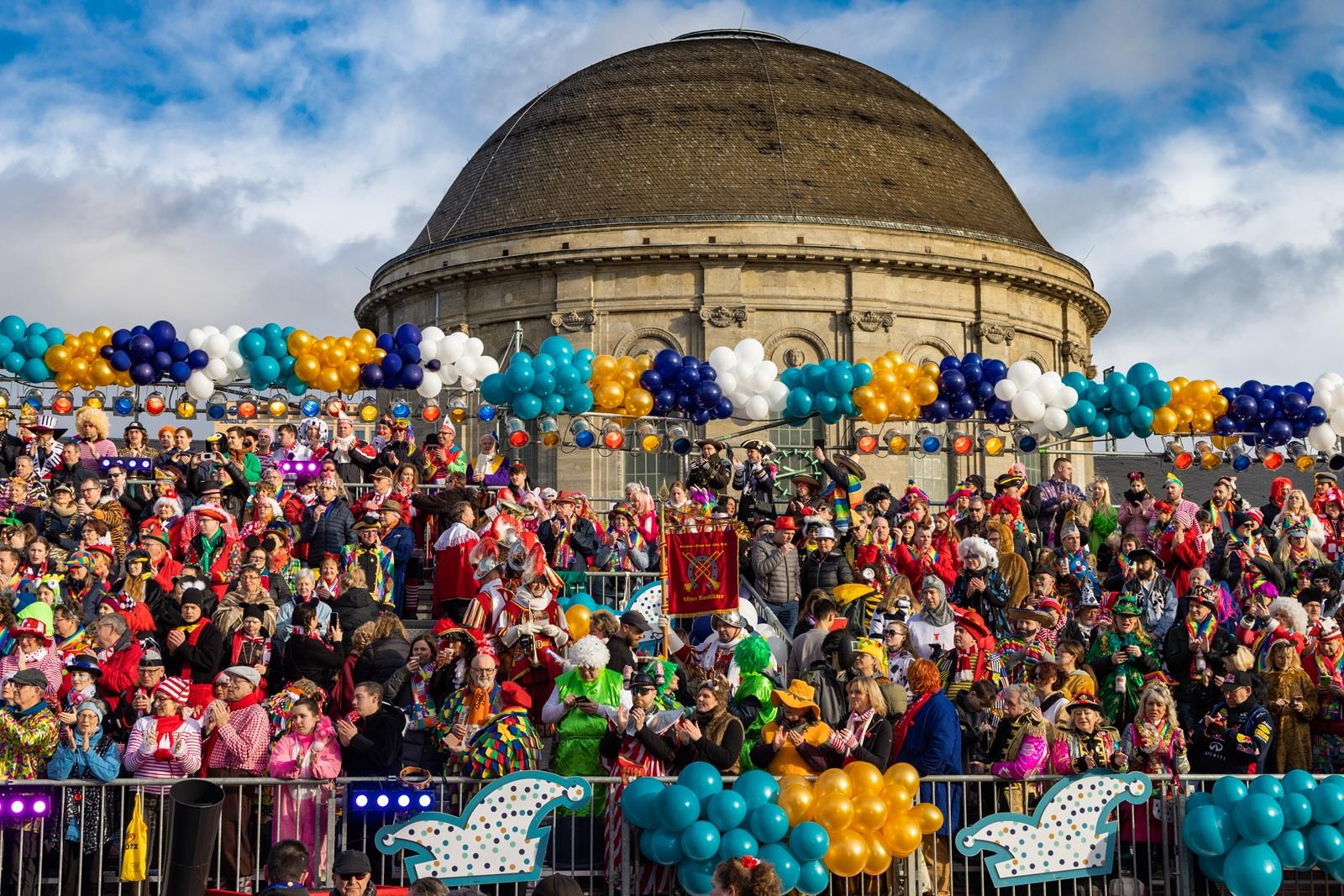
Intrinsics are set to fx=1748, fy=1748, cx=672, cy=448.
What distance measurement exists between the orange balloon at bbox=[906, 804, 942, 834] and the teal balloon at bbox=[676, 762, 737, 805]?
1.25 m

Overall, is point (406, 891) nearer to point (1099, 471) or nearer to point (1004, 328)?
point (1004, 328)

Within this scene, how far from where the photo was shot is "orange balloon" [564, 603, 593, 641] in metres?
14.7

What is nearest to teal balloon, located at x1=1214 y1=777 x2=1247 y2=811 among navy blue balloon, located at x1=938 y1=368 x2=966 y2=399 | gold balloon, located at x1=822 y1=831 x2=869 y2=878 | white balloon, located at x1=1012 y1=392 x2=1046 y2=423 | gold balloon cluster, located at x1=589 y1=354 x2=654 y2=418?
gold balloon, located at x1=822 y1=831 x2=869 y2=878

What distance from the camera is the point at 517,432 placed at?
19.4m

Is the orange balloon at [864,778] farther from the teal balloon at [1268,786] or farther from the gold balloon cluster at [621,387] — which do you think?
the gold balloon cluster at [621,387]

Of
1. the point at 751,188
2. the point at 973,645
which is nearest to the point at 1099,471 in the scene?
the point at 751,188

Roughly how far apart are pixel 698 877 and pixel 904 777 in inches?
57.8

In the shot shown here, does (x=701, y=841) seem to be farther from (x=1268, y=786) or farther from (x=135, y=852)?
(x=1268, y=786)

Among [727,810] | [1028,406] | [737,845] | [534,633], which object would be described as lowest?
[737,845]

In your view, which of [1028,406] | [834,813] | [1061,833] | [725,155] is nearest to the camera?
[834,813]

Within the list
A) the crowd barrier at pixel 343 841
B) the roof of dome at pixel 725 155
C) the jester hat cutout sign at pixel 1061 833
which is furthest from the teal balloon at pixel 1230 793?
the roof of dome at pixel 725 155

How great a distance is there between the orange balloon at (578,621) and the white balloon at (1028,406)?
25.8 ft

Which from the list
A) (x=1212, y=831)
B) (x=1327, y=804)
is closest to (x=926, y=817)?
(x=1212, y=831)

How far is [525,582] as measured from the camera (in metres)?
14.4
